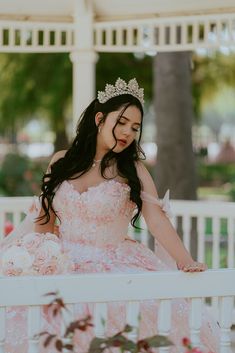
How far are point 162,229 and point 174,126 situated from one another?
5.45 m

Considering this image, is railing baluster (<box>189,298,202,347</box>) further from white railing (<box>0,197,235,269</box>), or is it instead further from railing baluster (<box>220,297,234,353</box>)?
white railing (<box>0,197,235,269</box>)

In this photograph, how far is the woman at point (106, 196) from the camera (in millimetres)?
4008

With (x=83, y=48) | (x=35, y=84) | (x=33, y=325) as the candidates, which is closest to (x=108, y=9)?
(x=83, y=48)

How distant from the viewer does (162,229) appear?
12.9 ft

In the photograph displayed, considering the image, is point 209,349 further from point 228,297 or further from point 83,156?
point 83,156

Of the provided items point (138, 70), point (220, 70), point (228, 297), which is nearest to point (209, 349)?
point (228, 297)

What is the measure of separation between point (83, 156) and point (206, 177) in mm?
19811

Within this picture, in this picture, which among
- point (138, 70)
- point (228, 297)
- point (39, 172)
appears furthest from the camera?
point (39, 172)

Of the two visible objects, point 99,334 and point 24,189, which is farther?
point 24,189

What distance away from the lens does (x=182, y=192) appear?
9305 millimetres

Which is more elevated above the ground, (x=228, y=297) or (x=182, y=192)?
(x=182, y=192)

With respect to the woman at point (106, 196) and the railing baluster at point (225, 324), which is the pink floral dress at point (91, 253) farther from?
the railing baluster at point (225, 324)

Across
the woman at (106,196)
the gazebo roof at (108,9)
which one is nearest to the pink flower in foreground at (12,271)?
the woman at (106,196)

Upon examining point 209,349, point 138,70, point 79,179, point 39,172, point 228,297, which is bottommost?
point 209,349
